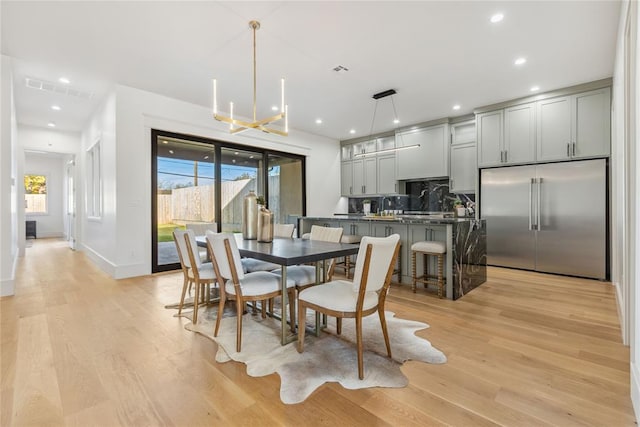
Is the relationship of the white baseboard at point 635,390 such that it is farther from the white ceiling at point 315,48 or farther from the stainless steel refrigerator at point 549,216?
the stainless steel refrigerator at point 549,216

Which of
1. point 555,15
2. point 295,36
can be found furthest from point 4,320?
point 555,15

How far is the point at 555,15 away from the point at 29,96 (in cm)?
729

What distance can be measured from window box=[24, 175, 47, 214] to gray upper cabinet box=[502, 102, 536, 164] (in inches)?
516

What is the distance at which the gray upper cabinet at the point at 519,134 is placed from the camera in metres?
→ 4.64

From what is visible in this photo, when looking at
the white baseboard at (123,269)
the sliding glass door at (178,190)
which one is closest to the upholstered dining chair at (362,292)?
the sliding glass door at (178,190)

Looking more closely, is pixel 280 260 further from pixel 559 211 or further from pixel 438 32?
pixel 559 211

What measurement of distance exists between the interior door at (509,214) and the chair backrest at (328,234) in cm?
337

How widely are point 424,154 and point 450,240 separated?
3.23 m

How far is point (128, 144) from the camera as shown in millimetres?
4316

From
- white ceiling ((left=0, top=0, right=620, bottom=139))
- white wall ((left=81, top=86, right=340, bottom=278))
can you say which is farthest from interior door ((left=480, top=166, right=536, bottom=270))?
white wall ((left=81, top=86, right=340, bottom=278))

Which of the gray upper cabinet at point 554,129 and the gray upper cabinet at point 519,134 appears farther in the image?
the gray upper cabinet at point 519,134

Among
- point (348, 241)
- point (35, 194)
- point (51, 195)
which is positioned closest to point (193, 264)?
point (348, 241)

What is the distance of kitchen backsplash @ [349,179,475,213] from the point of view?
237 inches

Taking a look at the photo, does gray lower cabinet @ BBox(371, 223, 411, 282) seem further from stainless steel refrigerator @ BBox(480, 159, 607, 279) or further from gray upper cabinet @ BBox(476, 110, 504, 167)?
gray upper cabinet @ BBox(476, 110, 504, 167)
